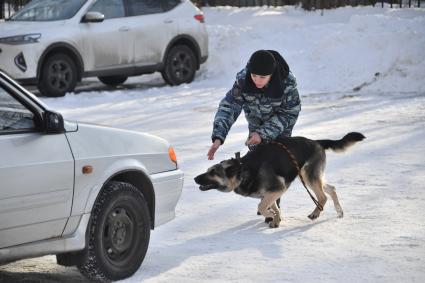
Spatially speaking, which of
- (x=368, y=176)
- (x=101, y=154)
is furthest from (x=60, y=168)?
(x=368, y=176)

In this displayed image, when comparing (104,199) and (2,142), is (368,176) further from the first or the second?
(2,142)

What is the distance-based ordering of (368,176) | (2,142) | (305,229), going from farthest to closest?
(368,176) < (305,229) < (2,142)

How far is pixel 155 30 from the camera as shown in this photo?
58.5ft

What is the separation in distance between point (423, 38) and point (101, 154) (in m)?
13.8

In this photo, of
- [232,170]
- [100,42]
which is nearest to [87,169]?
[232,170]

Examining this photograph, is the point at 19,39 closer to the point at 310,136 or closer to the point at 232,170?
the point at 310,136

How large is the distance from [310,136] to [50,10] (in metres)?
6.30

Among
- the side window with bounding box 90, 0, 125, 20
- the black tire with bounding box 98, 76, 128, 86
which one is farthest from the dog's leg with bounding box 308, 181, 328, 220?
the black tire with bounding box 98, 76, 128, 86

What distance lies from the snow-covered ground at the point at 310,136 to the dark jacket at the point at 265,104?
0.75 metres

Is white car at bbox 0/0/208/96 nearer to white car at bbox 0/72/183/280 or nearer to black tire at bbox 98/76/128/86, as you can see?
black tire at bbox 98/76/128/86

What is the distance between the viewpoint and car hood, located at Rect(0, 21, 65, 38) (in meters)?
16.0

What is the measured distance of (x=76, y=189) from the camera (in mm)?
5750

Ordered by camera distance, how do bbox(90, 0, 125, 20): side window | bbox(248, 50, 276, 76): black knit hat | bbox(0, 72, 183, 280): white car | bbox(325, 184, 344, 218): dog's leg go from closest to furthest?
bbox(0, 72, 183, 280): white car → bbox(248, 50, 276, 76): black knit hat → bbox(325, 184, 344, 218): dog's leg → bbox(90, 0, 125, 20): side window

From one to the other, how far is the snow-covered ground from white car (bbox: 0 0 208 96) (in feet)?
1.47
